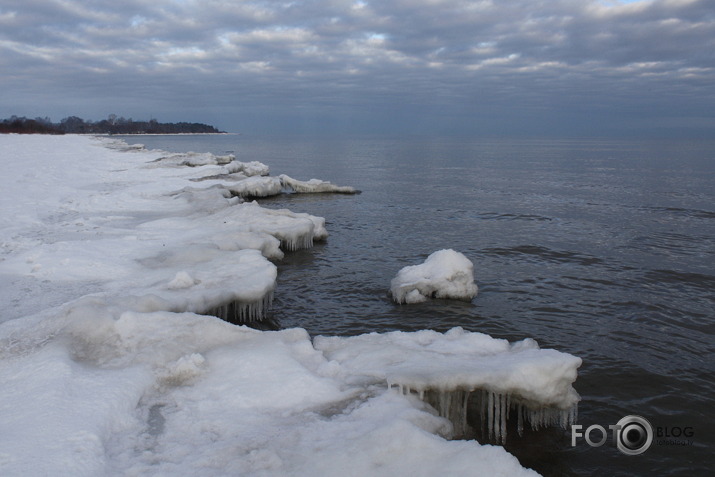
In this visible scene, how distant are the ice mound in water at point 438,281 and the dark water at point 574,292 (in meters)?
0.36

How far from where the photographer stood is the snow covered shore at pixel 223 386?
6.02 meters

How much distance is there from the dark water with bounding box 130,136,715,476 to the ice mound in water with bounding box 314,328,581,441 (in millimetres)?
564

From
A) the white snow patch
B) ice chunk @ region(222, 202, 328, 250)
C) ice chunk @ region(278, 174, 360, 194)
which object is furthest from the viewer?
ice chunk @ region(278, 174, 360, 194)

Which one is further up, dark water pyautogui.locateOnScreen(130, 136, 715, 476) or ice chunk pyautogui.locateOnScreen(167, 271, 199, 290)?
ice chunk pyautogui.locateOnScreen(167, 271, 199, 290)

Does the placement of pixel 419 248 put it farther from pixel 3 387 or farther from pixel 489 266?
pixel 3 387

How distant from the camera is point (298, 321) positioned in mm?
13711

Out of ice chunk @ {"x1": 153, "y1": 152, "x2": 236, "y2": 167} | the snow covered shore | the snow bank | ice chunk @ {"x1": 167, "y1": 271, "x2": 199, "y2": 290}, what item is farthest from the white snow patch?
ice chunk @ {"x1": 167, "y1": 271, "x2": 199, "y2": 290}

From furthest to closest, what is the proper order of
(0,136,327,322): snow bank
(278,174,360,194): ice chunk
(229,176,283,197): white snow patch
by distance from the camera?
(278,174,360,194): ice chunk < (229,176,283,197): white snow patch < (0,136,327,322): snow bank

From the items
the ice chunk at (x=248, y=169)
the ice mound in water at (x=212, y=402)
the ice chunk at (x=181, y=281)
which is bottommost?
the ice mound in water at (x=212, y=402)

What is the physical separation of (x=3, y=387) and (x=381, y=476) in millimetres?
5675

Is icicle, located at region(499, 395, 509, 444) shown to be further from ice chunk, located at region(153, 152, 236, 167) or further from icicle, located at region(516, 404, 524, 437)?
ice chunk, located at region(153, 152, 236, 167)

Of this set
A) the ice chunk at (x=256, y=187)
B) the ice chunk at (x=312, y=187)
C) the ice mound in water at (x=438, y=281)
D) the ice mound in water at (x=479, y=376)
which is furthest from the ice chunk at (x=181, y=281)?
the ice chunk at (x=312, y=187)

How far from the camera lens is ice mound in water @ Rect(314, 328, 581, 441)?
7.68 metres

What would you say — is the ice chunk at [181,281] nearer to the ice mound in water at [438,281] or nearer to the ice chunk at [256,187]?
the ice mound in water at [438,281]
